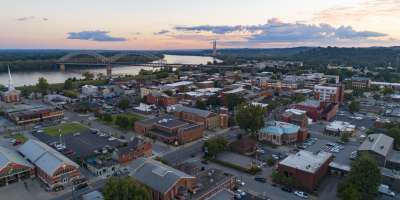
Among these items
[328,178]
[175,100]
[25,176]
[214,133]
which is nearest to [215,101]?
[175,100]

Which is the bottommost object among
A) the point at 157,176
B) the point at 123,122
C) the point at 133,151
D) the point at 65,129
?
the point at 65,129

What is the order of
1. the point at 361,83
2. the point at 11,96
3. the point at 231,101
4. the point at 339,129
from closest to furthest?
the point at 339,129 → the point at 231,101 → the point at 11,96 → the point at 361,83

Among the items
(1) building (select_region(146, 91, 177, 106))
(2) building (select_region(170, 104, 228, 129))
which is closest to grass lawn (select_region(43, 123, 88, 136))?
(2) building (select_region(170, 104, 228, 129))

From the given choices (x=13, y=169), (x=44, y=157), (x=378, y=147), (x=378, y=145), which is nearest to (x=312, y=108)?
(x=378, y=145)

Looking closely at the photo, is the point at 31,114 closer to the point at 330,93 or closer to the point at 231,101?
the point at 231,101

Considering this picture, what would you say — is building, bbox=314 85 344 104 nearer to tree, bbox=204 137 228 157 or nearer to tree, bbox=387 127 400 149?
tree, bbox=387 127 400 149

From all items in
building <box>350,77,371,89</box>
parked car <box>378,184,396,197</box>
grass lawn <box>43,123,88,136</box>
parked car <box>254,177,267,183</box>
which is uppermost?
building <box>350,77,371,89</box>
